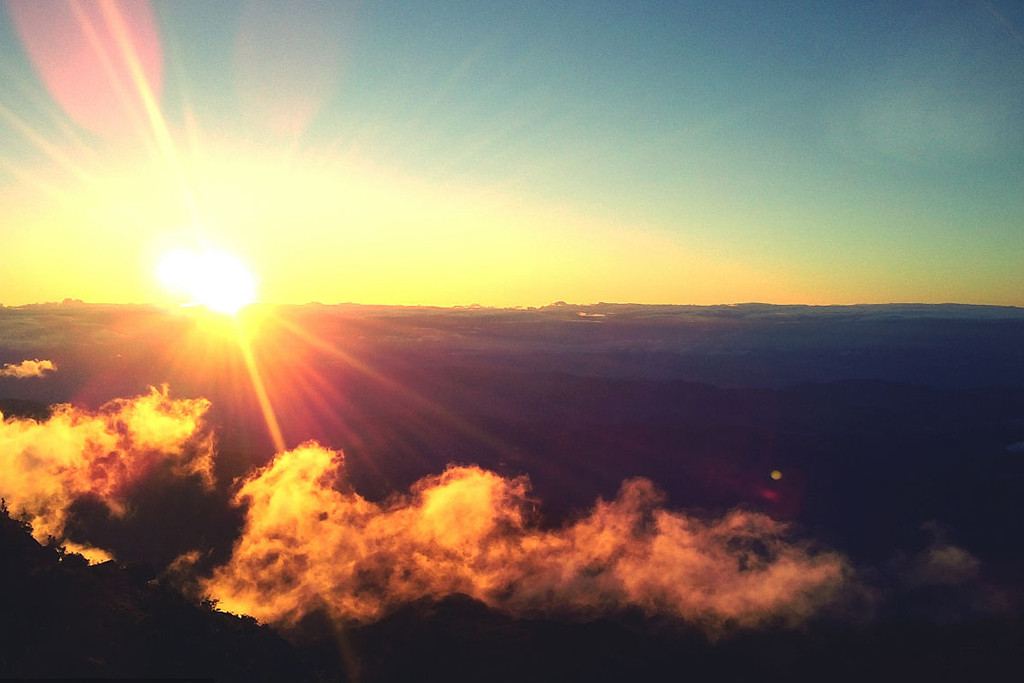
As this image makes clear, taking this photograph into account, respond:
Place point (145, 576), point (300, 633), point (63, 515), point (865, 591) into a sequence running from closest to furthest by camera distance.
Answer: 1. point (145, 576)
2. point (300, 633)
3. point (865, 591)
4. point (63, 515)

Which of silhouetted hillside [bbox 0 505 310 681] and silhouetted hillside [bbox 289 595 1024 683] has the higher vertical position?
silhouetted hillside [bbox 0 505 310 681]

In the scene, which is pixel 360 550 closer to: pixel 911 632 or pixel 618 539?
pixel 618 539

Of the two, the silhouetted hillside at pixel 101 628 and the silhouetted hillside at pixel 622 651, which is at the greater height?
the silhouetted hillside at pixel 101 628

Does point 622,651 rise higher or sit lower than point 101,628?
lower

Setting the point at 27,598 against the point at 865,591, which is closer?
the point at 27,598

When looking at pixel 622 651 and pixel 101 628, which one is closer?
pixel 101 628

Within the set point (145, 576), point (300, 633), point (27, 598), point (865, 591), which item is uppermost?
point (27, 598)

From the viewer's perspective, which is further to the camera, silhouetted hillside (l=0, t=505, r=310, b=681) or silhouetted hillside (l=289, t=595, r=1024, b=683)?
silhouetted hillside (l=289, t=595, r=1024, b=683)

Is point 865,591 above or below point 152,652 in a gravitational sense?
below

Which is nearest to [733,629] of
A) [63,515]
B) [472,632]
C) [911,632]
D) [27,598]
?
[911,632]

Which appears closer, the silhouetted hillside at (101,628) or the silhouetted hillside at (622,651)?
the silhouetted hillside at (101,628)

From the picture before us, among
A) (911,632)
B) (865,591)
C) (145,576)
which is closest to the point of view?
(145,576)
